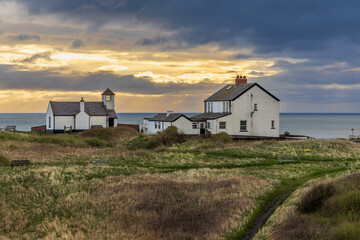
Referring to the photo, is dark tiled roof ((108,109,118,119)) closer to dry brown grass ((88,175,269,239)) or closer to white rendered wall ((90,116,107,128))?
white rendered wall ((90,116,107,128))

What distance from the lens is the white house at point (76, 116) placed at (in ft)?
234

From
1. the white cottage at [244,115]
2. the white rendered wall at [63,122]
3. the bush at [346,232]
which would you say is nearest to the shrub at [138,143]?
the white cottage at [244,115]

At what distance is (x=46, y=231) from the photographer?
1513 cm

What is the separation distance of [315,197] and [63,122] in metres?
61.7

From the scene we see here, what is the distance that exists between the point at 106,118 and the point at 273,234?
63.9 meters

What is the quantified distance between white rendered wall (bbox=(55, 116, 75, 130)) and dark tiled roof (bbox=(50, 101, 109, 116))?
29.6 inches

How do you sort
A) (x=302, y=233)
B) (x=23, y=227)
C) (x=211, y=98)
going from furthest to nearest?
(x=211, y=98)
(x=23, y=227)
(x=302, y=233)

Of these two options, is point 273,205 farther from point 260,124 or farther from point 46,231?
point 260,124

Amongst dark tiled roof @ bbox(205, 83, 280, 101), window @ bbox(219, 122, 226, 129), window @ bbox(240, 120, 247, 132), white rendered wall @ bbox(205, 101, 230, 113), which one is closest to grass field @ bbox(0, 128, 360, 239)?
window @ bbox(219, 122, 226, 129)

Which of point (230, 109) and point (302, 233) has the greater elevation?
point (230, 109)

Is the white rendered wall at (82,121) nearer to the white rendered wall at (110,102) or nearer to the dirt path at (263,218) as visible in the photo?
the white rendered wall at (110,102)

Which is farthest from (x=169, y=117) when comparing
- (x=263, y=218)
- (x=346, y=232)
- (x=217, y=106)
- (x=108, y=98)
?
(x=346, y=232)

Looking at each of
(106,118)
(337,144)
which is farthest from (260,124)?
(106,118)

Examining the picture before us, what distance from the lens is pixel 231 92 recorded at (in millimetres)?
62938
